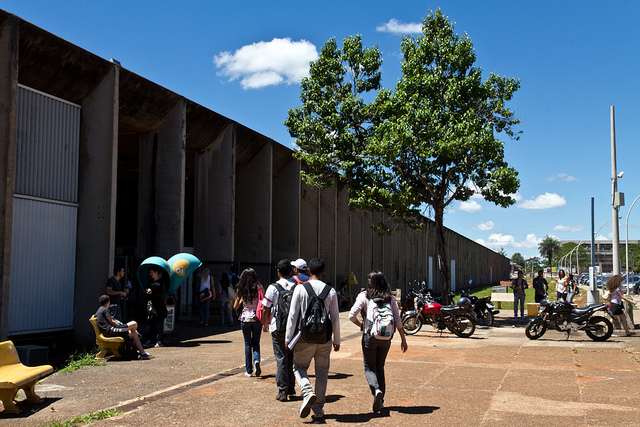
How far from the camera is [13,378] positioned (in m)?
7.02

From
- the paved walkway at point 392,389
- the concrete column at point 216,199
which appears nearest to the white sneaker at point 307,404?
the paved walkway at point 392,389

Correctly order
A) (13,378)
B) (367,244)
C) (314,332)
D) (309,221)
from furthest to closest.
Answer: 1. (367,244)
2. (309,221)
3. (13,378)
4. (314,332)

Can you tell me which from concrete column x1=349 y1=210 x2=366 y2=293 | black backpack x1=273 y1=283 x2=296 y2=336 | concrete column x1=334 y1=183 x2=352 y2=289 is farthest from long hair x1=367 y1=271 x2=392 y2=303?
concrete column x1=349 y1=210 x2=366 y2=293

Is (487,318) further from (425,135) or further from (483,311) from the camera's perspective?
(425,135)

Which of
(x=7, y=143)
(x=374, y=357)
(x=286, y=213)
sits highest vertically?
(x=7, y=143)

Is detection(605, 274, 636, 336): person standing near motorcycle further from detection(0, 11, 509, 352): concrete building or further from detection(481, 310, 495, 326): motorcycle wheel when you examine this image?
detection(0, 11, 509, 352): concrete building

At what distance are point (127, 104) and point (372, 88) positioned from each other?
41.0 feet

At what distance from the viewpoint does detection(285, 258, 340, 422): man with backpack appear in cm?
657

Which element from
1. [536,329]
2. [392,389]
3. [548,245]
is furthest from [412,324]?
[548,245]

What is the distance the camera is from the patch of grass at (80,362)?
33.6 feet

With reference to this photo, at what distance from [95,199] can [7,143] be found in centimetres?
303

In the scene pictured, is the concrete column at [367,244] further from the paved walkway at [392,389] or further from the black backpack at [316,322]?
the black backpack at [316,322]

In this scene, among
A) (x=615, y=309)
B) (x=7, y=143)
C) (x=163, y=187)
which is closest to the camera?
(x=7, y=143)

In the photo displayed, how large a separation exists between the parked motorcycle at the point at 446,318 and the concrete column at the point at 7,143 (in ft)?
31.8
